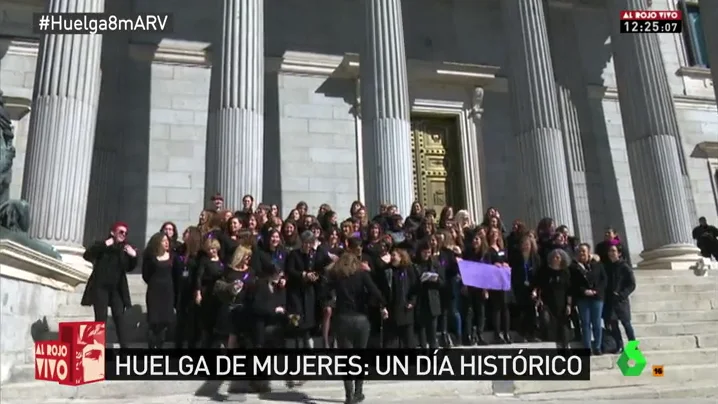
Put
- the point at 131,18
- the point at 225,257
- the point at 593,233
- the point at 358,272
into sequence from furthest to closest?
1. the point at 593,233
2. the point at 131,18
3. the point at 225,257
4. the point at 358,272

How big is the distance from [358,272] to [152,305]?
8.86 ft

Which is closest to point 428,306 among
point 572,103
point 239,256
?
point 239,256

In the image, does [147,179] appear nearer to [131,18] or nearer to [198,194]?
[198,194]

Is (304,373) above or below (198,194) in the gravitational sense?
below

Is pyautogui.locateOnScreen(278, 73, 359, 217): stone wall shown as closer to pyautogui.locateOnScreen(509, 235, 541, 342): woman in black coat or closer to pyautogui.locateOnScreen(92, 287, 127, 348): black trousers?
pyautogui.locateOnScreen(509, 235, 541, 342): woman in black coat

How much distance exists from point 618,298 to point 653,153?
7.37m

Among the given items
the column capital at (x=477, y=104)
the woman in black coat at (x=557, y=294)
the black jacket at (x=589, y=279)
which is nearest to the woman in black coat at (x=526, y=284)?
the woman in black coat at (x=557, y=294)

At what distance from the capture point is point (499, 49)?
19.5 metres

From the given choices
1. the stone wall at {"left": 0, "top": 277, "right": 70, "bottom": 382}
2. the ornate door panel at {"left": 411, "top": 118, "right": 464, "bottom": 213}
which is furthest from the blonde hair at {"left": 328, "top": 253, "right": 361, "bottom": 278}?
the ornate door panel at {"left": 411, "top": 118, "right": 464, "bottom": 213}

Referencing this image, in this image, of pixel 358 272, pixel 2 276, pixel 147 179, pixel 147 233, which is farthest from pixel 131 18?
pixel 358 272

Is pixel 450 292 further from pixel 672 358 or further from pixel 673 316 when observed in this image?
pixel 673 316

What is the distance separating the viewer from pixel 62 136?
1079 centimetres

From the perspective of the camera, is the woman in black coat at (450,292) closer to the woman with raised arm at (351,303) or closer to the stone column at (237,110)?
the woman with raised arm at (351,303)

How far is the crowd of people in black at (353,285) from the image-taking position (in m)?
7.25
